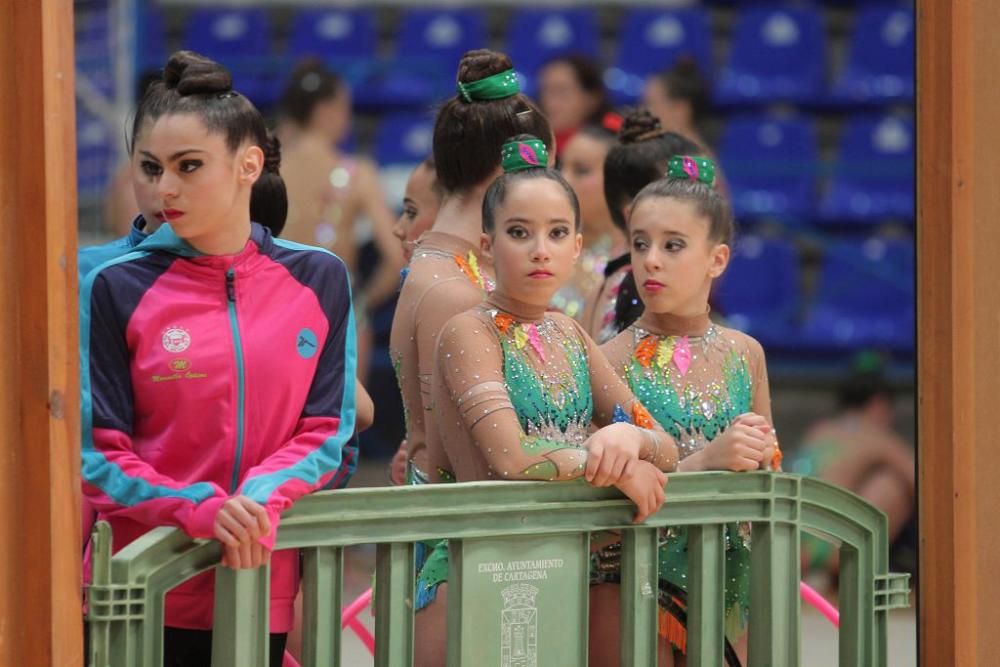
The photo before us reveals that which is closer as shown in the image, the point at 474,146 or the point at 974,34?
the point at 974,34

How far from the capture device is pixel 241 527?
2.60 meters

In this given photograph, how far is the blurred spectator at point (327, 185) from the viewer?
23.4 ft

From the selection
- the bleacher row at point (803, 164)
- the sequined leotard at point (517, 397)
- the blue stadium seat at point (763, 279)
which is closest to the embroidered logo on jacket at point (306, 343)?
the sequined leotard at point (517, 397)

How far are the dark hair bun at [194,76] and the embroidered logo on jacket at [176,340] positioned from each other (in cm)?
44

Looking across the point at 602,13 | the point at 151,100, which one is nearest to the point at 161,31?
the point at 602,13

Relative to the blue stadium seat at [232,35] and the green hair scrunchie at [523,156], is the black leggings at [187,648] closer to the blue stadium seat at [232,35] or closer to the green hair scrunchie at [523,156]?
the green hair scrunchie at [523,156]

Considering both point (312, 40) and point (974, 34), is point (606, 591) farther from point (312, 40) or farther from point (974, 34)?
point (312, 40)

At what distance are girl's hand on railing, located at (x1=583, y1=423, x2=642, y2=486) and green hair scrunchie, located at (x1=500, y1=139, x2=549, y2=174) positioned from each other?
0.58 metres

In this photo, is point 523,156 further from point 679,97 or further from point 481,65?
point 679,97

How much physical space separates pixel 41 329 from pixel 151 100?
621mm

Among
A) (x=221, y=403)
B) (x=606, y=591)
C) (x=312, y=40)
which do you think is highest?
(x=312, y=40)

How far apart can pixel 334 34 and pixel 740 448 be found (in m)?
8.34

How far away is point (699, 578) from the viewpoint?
3.04 metres

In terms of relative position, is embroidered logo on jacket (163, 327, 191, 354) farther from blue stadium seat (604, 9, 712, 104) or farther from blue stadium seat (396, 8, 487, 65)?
blue stadium seat (396, 8, 487, 65)
